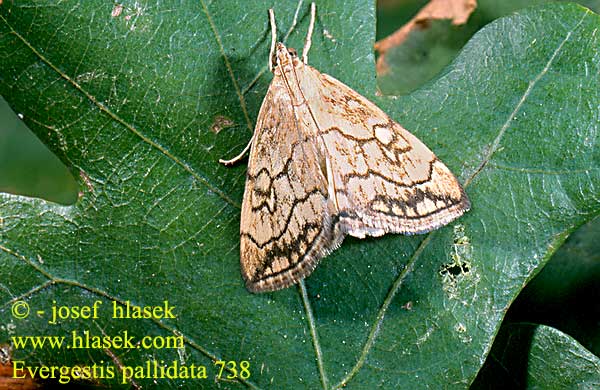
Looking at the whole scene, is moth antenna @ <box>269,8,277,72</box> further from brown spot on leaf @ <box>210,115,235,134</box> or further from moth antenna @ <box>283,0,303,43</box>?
brown spot on leaf @ <box>210,115,235,134</box>

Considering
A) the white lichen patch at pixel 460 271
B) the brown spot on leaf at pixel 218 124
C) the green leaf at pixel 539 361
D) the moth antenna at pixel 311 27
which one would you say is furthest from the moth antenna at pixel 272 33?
the green leaf at pixel 539 361

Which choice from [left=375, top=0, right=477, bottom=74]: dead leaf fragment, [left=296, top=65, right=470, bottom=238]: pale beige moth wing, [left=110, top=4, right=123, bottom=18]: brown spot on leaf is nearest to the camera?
[left=110, top=4, right=123, bottom=18]: brown spot on leaf

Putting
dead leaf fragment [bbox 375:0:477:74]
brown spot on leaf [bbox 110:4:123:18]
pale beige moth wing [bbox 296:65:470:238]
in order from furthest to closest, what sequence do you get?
dead leaf fragment [bbox 375:0:477:74], pale beige moth wing [bbox 296:65:470:238], brown spot on leaf [bbox 110:4:123:18]

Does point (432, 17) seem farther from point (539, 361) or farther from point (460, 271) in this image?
point (539, 361)

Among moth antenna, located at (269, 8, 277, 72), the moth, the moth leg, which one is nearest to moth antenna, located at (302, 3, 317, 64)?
the moth

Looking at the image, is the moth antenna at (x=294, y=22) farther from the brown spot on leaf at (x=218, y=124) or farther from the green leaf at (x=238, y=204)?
the brown spot on leaf at (x=218, y=124)

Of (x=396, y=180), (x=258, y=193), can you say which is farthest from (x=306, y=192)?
(x=396, y=180)

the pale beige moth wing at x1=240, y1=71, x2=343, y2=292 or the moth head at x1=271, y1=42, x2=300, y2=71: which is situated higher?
the moth head at x1=271, y1=42, x2=300, y2=71
